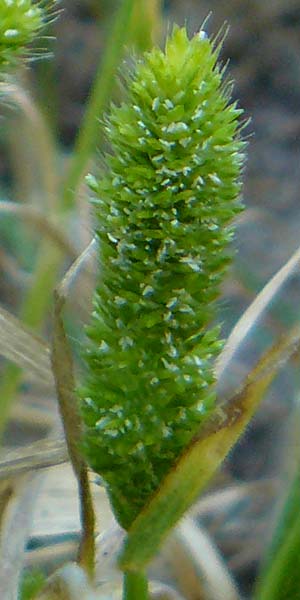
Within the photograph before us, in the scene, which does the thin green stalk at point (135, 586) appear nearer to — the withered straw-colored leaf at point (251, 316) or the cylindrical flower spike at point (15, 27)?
the withered straw-colored leaf at point (251, 316)

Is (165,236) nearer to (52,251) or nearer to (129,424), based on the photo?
(129,424)

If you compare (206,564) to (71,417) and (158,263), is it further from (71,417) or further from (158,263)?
(158,263)

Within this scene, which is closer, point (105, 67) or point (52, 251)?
point (105, 67)

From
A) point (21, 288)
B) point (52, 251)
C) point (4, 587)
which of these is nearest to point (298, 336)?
point (4, 587)

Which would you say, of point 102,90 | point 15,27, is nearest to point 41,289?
point 102,90

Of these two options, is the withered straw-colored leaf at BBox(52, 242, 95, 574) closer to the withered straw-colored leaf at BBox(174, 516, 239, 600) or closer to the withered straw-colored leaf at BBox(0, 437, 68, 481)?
the withered straw-colored leaf at BBox(0, 437, 68, 481)

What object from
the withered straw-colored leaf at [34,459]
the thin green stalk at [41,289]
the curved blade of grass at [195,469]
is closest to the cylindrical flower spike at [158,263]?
the curved blade of grass at [195,469]
